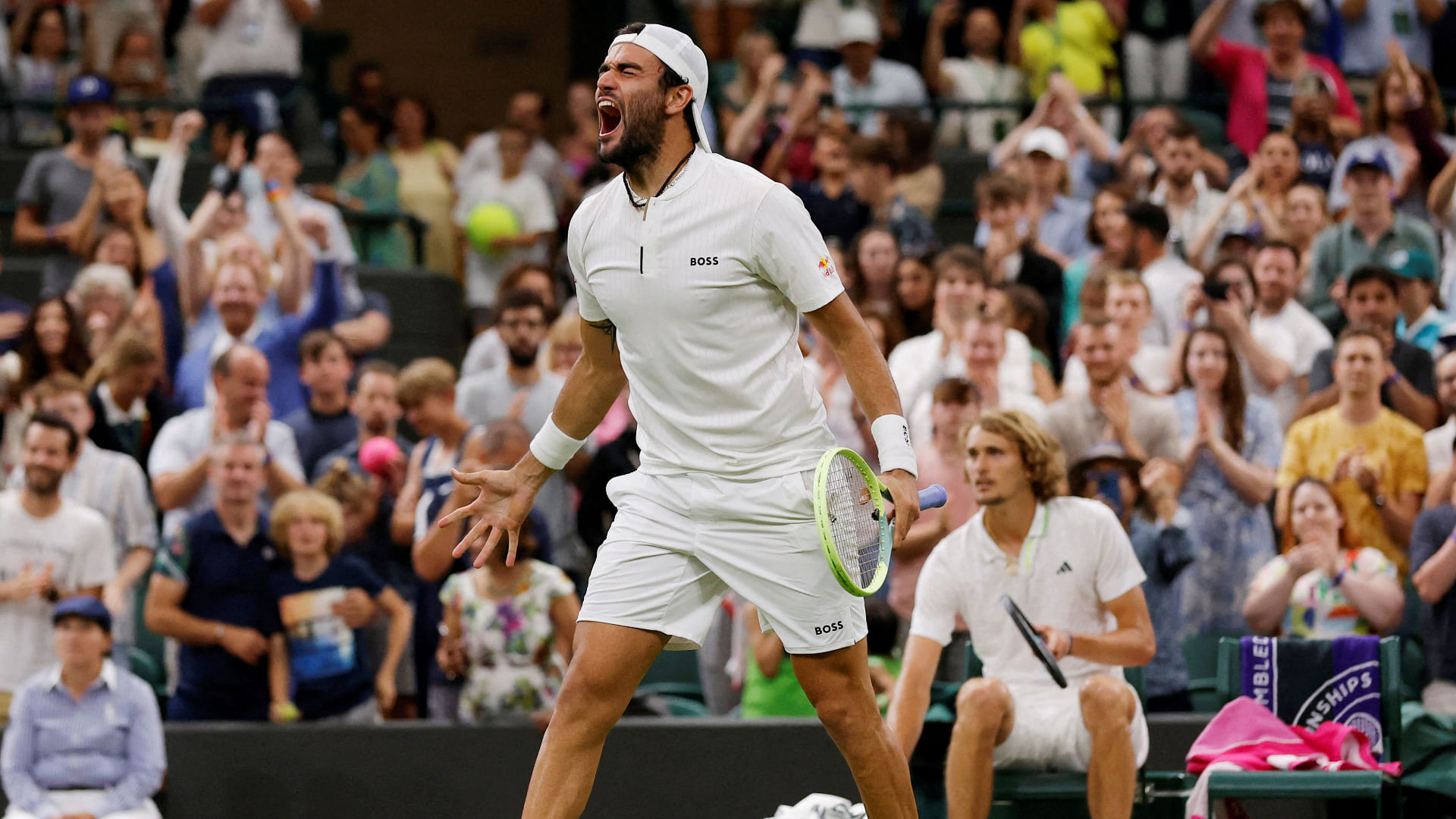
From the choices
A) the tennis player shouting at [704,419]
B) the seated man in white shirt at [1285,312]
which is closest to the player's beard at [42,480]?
the tennis player shouting at [704,419]

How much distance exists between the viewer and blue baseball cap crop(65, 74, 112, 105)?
35.0 feet

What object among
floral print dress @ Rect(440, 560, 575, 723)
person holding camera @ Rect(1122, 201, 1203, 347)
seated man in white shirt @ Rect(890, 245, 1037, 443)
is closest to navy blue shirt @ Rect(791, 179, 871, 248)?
person holding camera @ Rect(1122, 201, 1203, 347)

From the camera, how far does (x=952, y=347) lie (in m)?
8.29

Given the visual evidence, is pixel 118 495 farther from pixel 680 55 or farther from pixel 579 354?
pixel 680 55

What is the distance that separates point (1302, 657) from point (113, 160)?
7.10m

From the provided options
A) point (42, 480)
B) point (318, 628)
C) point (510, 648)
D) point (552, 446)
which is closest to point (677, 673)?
point (510, 648)

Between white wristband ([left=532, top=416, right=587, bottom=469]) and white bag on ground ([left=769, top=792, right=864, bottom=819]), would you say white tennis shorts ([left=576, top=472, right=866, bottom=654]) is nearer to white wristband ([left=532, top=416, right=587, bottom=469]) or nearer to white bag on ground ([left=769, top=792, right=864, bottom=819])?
white wristband ([left=532, top=416, right=587, bottom=469])

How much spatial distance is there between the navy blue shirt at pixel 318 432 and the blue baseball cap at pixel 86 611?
5.23 feet

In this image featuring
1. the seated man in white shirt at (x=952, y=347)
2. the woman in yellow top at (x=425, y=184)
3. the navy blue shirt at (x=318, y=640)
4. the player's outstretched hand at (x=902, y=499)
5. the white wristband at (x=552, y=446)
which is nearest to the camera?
the player's outstretched hand at (x=902, y=499)

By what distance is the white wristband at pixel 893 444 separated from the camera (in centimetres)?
423

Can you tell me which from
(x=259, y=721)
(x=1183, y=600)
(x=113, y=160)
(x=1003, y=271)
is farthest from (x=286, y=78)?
(x=1183, y=600)

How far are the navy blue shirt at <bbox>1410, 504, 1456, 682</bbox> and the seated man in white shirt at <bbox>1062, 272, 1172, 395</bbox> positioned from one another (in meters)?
1.54

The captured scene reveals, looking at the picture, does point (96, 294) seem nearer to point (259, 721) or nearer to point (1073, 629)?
point (259, 721)

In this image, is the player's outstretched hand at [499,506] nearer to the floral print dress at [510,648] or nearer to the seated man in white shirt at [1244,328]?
the floral print dress at [510,648]
